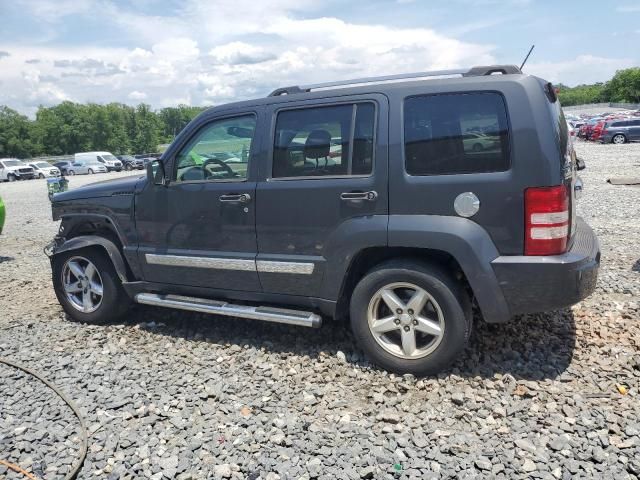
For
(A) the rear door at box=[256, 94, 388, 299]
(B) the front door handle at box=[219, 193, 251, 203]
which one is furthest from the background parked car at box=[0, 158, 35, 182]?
(A) the rear door at box=[256, 94, 388, 299]

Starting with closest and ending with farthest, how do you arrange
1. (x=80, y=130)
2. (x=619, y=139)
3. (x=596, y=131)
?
1. (x=619, y=139)
2. (x=596, y=131)
3. (x=80, y=130)

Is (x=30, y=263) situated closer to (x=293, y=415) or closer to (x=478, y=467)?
(x=293, y=415)

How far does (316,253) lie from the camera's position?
386 cm

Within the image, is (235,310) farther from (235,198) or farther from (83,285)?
(83,285)

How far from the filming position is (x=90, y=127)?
92.2 meters

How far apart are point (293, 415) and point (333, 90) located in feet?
7.67

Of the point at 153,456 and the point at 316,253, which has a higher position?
the point at 316,253

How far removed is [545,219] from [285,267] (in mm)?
1871

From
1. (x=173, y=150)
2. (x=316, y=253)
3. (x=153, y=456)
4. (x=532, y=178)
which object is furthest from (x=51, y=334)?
(x=532, y=178)

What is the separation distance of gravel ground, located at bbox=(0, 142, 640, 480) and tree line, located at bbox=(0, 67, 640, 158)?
80.5 meters

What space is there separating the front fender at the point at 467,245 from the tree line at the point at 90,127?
81.5m

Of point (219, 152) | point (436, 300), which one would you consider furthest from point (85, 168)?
point (436, 300)

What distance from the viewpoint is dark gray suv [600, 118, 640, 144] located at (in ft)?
107

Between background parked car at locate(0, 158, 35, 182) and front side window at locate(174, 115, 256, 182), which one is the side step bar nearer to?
front side window at locate(174, 115, 256, 182)
